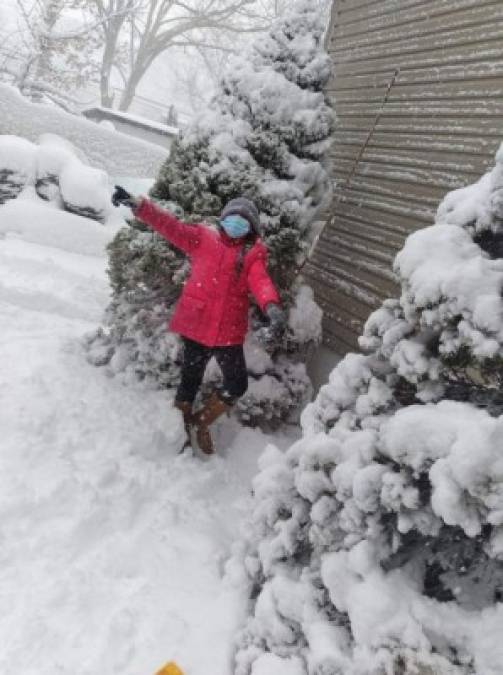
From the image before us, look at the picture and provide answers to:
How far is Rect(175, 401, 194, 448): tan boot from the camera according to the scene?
420 cm

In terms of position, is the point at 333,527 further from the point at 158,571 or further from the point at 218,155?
the point at 218,155

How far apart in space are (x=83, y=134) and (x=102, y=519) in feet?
35.7

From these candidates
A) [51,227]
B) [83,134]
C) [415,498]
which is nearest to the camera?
[415,498]

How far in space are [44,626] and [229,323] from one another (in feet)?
6.90

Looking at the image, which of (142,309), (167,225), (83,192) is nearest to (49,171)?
(83,192)

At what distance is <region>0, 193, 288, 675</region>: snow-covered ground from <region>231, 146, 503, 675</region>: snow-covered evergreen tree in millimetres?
419

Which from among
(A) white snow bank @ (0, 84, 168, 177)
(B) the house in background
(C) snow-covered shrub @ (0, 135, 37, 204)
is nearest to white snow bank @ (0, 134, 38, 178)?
(C) snow-covered shrub @ (0, 135, 37, 204)

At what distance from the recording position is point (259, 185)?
14.5ft

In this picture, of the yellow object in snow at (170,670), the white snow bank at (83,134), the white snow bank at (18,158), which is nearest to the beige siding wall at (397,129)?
the yellow object in snow at (170,670)

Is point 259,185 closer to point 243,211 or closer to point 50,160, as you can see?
point 243,211

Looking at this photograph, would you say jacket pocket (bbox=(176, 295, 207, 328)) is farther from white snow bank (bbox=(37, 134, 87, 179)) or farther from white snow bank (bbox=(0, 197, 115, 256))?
white snow bank (bbox=(37, 134, 87, 179))

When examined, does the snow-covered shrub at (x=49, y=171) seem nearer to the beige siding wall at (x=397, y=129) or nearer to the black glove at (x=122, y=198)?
the beige siding wall at (x=397, y=129)

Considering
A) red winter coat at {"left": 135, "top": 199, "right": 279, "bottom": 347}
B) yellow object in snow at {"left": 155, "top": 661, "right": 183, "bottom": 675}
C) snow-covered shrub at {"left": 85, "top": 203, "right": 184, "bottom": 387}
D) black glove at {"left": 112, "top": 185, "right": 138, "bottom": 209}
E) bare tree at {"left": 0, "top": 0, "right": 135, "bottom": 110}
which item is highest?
bare tree at {"left": 0, "top": 0, "right": 135, "bottom": 110}

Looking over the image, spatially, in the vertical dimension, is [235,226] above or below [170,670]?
above
